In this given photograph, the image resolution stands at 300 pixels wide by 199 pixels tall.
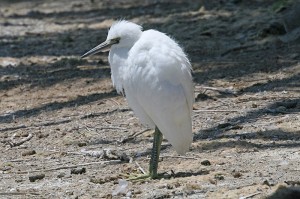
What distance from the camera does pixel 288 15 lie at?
13.9 m

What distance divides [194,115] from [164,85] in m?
2.60

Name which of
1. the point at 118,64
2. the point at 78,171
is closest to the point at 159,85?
the point at 118,64

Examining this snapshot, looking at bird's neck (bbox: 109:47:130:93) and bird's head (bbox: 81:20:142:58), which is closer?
bird's neck (bbox: 109:47:130:93)

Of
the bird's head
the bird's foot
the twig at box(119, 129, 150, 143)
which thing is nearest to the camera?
the bird's foot

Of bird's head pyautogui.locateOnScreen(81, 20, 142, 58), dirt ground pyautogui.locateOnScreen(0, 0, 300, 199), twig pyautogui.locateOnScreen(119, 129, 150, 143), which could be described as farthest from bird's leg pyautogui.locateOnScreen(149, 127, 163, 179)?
twig pyautogui.locateOnScreen(119, 129, 150, 143)

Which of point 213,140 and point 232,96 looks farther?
point 232,96

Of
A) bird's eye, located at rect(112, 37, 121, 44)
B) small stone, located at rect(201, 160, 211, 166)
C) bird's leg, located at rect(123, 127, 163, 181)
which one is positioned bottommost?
small stone, located at rect(201, 160, 211, 166)

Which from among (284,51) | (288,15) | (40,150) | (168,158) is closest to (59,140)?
(40,150)

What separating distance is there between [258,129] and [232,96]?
1.77m

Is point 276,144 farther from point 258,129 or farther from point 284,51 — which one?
point 284,51

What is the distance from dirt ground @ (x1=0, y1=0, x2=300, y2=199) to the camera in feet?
24.0

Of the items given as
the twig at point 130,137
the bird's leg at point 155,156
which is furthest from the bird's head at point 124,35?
the twig at point 130,137

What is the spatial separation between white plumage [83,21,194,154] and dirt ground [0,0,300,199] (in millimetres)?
426

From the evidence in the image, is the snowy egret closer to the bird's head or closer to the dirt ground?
the bird's head
